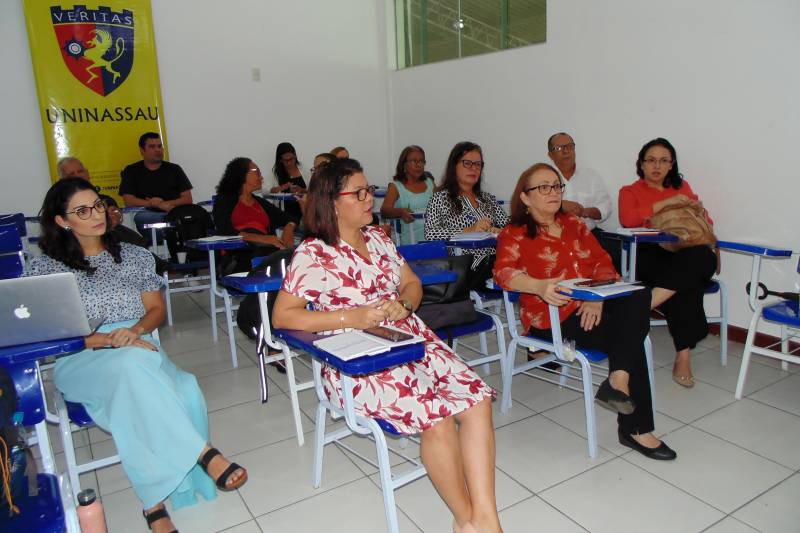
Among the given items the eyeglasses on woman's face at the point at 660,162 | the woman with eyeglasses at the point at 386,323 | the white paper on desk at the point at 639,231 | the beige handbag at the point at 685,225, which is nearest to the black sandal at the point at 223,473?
the woman with eyeglasses at the point at 386,323

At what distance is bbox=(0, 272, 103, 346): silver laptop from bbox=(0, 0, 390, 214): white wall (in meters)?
4.35

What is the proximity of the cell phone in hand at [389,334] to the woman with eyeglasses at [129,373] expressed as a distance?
0.66 m

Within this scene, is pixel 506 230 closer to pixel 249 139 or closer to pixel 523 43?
pixel 523 43

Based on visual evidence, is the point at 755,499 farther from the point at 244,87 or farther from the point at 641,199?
the point at 244,87

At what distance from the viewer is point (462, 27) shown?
5.59 metres

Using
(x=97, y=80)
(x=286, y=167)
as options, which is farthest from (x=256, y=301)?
(x=97, y=80)

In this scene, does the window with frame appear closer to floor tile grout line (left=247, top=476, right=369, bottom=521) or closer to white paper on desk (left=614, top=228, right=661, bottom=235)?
white paper on desk (left=614, top=228, right=661, bottom=235)

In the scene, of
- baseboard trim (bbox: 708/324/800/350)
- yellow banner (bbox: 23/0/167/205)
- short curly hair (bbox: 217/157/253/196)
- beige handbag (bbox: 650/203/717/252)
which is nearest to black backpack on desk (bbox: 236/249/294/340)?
short curly hair (bbox: 217/157/253/196)

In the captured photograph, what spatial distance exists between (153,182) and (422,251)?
3.60 metres

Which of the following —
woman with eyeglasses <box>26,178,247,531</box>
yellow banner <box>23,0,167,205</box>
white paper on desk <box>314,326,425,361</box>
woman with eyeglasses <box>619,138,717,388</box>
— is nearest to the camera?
white paper on desk <box>314,326,425,361</box>

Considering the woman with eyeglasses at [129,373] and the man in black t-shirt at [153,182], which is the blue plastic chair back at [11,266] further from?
the man in black t-shirt at [153,182]

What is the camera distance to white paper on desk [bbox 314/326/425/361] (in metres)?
1.47

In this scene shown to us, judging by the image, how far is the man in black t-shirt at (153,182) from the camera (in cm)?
508

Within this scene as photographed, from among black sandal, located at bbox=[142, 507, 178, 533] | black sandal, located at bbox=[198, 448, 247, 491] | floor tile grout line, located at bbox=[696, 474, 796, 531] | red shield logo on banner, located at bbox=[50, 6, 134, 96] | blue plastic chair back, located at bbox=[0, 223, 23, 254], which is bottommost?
floor tile grout line, located at bbox=[696, 474, 796, 531]
